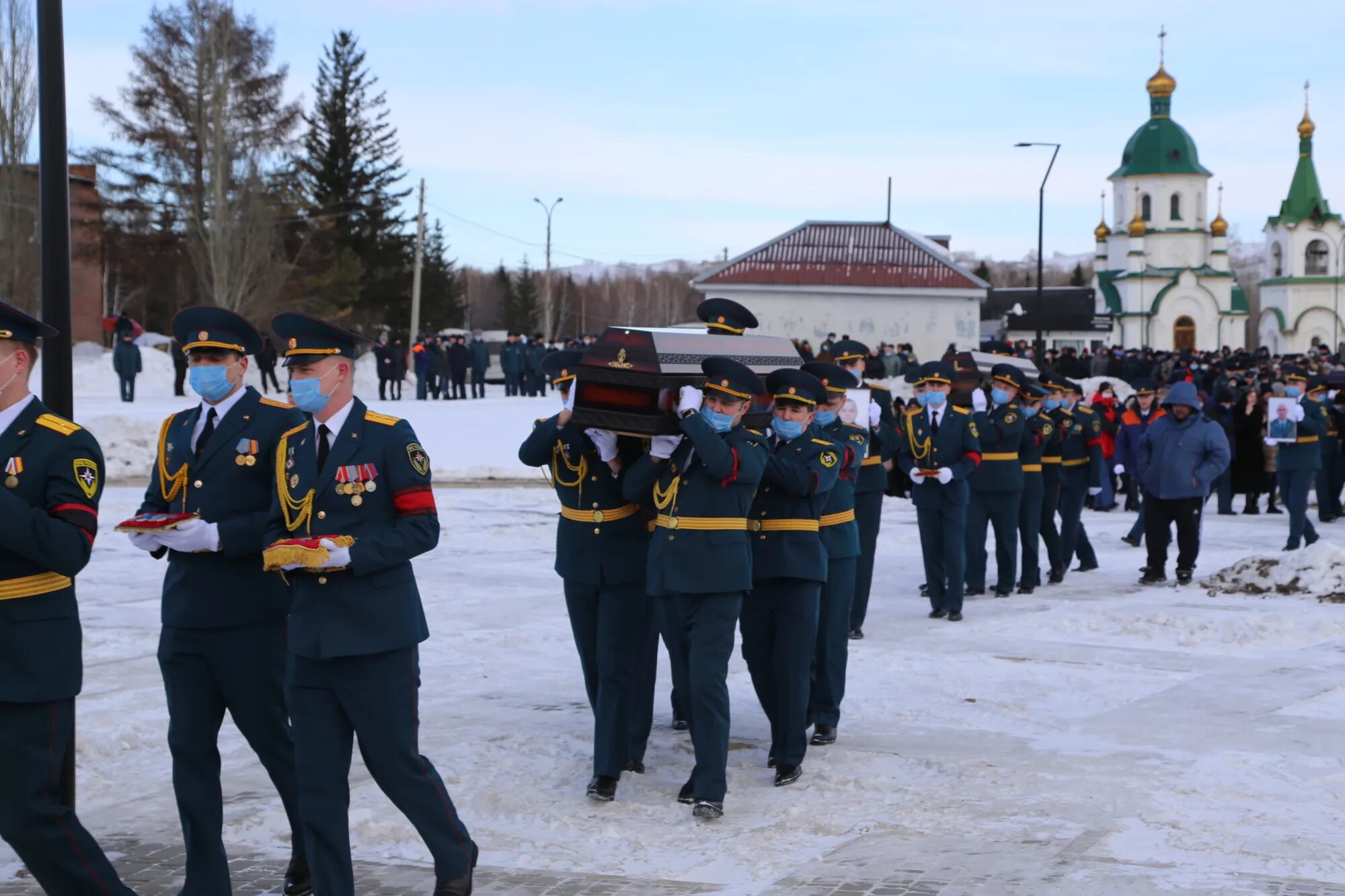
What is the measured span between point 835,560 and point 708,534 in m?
1.69

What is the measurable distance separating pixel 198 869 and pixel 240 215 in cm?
4365

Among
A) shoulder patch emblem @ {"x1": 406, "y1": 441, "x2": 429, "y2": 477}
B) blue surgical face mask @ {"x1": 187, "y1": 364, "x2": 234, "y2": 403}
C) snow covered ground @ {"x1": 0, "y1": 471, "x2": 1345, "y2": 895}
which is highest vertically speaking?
blue surgical face mask @ {"x1": 187, "y1": 364, "x2": 234, "y2": 403}

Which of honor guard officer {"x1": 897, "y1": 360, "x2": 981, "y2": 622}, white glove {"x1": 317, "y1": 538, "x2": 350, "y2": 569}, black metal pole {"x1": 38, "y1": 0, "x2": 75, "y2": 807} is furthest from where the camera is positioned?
honor guard officer {"x1": 897, "y1": 360, "x2": 981, "y2": 622}

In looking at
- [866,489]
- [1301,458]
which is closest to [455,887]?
[866,489]

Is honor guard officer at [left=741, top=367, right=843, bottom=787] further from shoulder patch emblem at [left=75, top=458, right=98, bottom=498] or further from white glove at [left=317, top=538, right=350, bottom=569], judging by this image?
shoulder patch emblem at [left=75, top=458, right=98, bottom=498]

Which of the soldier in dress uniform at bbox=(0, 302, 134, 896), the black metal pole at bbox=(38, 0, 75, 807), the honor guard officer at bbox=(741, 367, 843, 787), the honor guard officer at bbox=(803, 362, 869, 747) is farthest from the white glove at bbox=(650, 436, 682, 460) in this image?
the soldier in dress uniform at bbox=(0, 302, 134, 896)

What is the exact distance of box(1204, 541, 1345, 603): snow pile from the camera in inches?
499

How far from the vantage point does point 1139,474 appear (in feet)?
46.7

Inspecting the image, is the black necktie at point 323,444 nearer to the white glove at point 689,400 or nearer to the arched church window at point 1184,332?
the white glove at point 689,400

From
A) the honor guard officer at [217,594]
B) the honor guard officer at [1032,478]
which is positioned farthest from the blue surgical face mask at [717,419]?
the honor guard officer at [1032,478]

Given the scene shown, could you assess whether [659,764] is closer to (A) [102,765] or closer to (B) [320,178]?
(A) [102,765]

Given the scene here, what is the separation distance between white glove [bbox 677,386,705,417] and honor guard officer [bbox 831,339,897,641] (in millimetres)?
3581

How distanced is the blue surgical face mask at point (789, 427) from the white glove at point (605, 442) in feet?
3.00

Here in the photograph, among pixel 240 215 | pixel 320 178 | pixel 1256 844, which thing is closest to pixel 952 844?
pixel 1256 844
